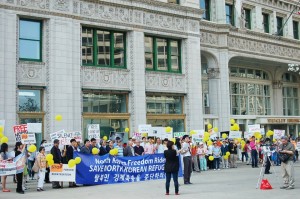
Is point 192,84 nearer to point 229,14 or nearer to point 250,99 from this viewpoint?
point 229,14

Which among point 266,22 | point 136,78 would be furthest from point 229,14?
point 136,78

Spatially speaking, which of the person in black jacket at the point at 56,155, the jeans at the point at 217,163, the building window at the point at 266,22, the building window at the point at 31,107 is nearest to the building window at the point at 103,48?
the building window at the point at 31,107

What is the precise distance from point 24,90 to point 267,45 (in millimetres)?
23636

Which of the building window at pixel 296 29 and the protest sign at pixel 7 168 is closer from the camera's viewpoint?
the protest sign at pixel 7 168

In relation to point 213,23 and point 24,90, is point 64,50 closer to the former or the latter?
point 24,90

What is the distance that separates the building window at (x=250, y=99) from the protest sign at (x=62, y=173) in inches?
917

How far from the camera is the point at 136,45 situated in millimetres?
28250

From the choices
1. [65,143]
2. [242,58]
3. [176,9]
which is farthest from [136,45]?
[242,58]

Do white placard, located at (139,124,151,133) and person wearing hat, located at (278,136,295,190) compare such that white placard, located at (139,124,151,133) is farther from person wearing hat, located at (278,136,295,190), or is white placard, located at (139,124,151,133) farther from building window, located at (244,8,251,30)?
building window, located at (244,8,251,30)

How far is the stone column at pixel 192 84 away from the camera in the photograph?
3056 centimetres

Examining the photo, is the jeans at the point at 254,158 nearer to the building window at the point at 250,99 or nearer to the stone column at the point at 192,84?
the stone column at the point at 192,84

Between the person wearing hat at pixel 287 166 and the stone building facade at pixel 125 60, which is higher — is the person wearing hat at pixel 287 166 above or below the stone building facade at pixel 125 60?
below

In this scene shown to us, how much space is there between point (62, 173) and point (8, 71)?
24.9 ft

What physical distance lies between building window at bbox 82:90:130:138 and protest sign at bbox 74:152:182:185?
19.7ft
